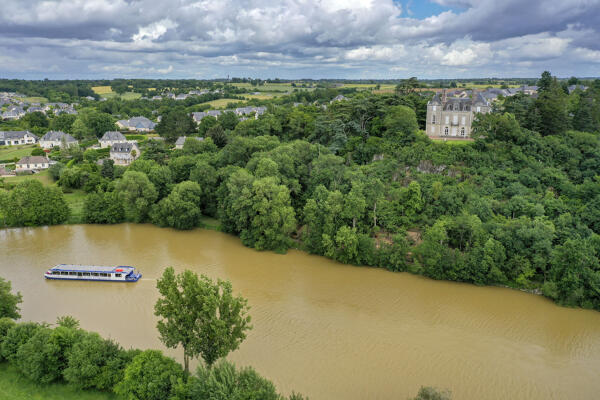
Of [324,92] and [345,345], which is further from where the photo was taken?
[324,92]

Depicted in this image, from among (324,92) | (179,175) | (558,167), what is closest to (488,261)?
(558,167)

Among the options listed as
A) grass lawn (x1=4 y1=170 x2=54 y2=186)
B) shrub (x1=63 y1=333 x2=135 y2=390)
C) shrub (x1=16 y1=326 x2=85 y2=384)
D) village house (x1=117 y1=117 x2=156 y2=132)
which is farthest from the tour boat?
village house (x1=117 y1=117 x2=156 y2=132)

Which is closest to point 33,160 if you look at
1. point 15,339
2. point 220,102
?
point 15,339

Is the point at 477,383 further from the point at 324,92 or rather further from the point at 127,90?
the point at 127,90

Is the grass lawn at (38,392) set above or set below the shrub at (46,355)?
below

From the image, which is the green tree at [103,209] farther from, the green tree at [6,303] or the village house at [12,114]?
the village house at [12,114]

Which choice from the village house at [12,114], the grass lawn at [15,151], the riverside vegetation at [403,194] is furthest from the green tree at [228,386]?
the village house at [12,114]

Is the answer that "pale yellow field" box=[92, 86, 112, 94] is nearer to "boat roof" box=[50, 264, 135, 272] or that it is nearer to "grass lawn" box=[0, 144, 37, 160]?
"grass lawn" box=[0, 144, 37, 160]
